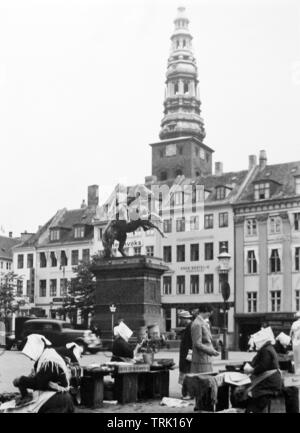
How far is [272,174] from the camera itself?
53.6 meters

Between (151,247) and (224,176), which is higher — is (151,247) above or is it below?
below

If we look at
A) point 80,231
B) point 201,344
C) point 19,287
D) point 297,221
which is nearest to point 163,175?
point 80,231

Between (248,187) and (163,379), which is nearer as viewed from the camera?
(163,379)

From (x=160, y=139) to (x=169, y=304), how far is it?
685 inches

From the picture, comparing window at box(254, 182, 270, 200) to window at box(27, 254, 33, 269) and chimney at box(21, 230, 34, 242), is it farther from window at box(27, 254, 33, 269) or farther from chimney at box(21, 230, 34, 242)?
chimney at box(21, 230, 34, 242)

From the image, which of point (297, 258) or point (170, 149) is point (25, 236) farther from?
point (297, 258)

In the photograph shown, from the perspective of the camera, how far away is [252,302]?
167 ft

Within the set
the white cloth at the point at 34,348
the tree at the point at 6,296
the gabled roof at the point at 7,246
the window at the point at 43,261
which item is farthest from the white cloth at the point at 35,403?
the window at the point at 43,261

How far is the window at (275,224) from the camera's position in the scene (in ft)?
164

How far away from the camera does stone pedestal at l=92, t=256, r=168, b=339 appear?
91.5ft

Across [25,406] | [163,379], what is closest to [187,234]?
[163,379]
